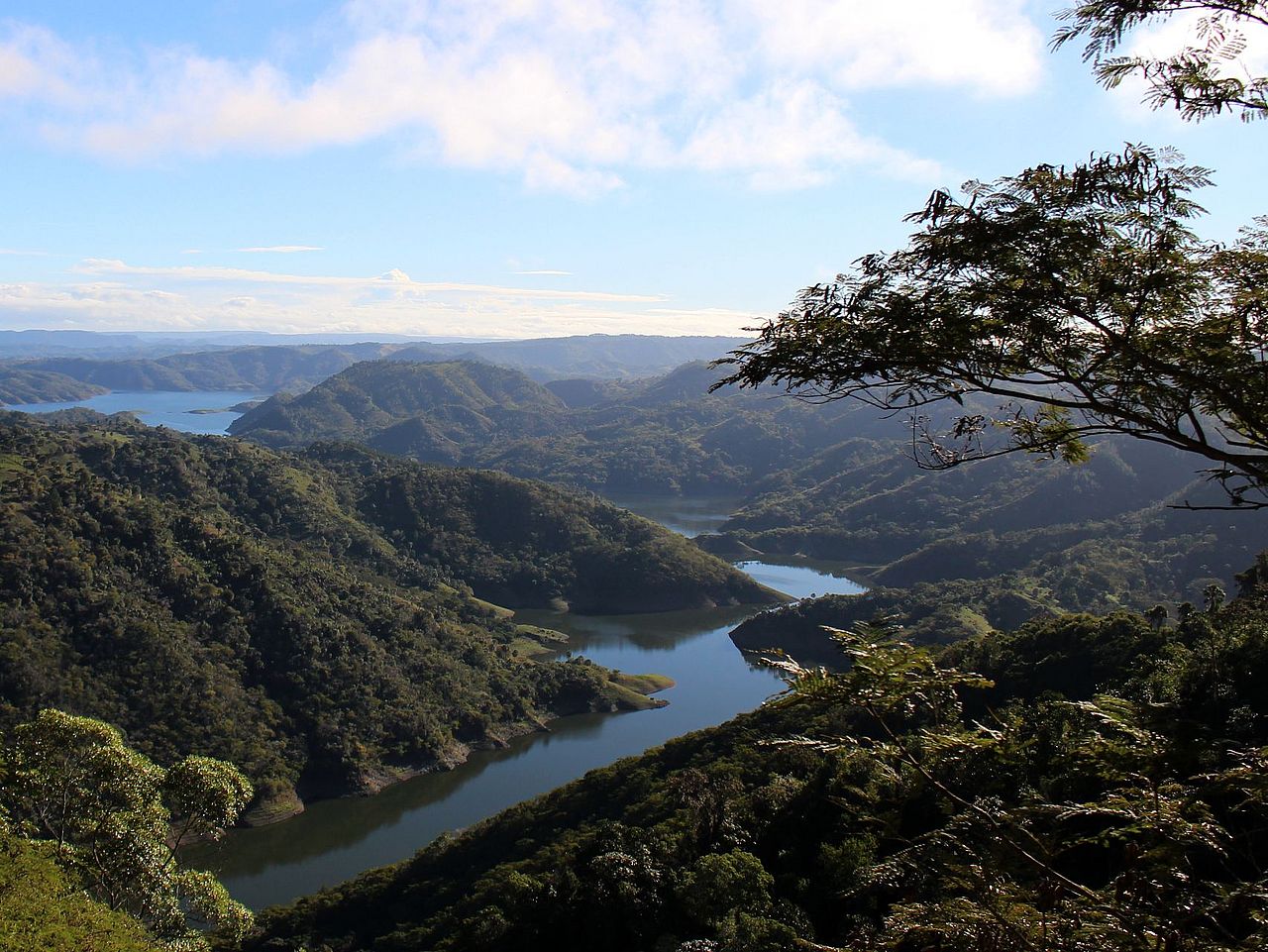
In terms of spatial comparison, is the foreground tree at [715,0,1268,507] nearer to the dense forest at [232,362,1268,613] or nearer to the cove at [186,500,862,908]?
the dense forest at [232,362,1268,613]

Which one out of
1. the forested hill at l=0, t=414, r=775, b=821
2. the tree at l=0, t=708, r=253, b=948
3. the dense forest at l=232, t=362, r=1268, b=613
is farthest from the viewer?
the dense forest at l=232, t=362, r=1268, b=613

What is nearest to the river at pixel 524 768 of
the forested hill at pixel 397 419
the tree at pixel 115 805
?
the tree at pixel 115 805

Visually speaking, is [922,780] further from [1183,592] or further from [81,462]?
[1183,592]

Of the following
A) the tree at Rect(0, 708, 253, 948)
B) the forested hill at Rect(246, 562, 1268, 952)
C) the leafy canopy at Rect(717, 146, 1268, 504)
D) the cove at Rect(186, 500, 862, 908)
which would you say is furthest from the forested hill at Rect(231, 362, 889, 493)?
the leafy canopy at Rect(717, 146, 1268, 504)

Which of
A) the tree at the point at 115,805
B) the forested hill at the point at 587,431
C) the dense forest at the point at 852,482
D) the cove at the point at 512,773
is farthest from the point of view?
the forested hill at the point at 587,431

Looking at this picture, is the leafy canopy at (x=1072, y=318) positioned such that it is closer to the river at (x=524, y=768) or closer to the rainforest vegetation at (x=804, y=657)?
the rainforest vegetation at (x=804, y=657)
